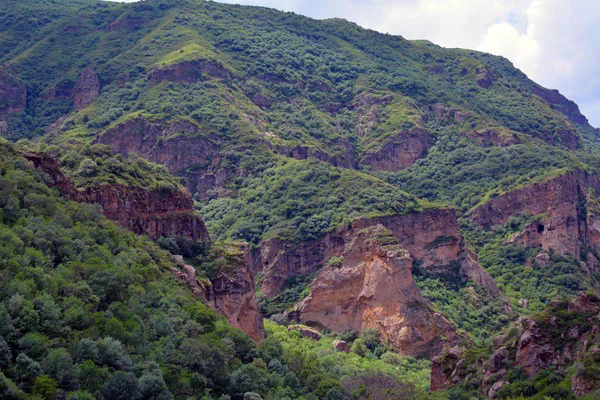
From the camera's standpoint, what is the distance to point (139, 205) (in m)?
73.9

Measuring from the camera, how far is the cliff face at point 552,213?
424 feet

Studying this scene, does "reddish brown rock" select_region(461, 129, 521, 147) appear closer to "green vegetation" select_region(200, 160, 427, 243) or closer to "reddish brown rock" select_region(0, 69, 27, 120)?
"green vegetation" select_region(200, 160, 427, 243)

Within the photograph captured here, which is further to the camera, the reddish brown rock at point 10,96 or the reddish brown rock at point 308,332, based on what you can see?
the reddish brown rock at point 10,96

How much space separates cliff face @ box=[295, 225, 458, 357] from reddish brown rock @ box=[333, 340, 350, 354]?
590cm

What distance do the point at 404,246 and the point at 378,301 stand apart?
1802 cm

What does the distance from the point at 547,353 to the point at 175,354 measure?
2504 cm

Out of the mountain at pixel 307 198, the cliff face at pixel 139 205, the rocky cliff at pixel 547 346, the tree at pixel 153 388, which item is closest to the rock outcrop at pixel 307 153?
the mountain at pixel 307 198

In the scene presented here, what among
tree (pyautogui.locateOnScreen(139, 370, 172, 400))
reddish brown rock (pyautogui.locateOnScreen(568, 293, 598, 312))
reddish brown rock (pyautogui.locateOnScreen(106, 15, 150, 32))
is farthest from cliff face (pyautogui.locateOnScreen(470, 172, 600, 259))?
reddish brown rock (pyautogui.locateOnScreen(106, 15, 150, 32))

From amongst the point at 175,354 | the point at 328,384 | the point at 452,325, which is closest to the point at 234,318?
the point at 328,384

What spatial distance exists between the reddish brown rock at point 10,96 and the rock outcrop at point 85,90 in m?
9.79

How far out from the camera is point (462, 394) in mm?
58875

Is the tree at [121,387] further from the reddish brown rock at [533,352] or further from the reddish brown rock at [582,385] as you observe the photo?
the reddish brown rock at [533,352]

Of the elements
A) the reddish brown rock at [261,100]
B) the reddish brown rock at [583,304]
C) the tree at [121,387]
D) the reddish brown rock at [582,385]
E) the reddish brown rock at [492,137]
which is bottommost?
the tree at [121,387]

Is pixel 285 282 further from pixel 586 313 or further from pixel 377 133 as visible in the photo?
pixel 377 133
